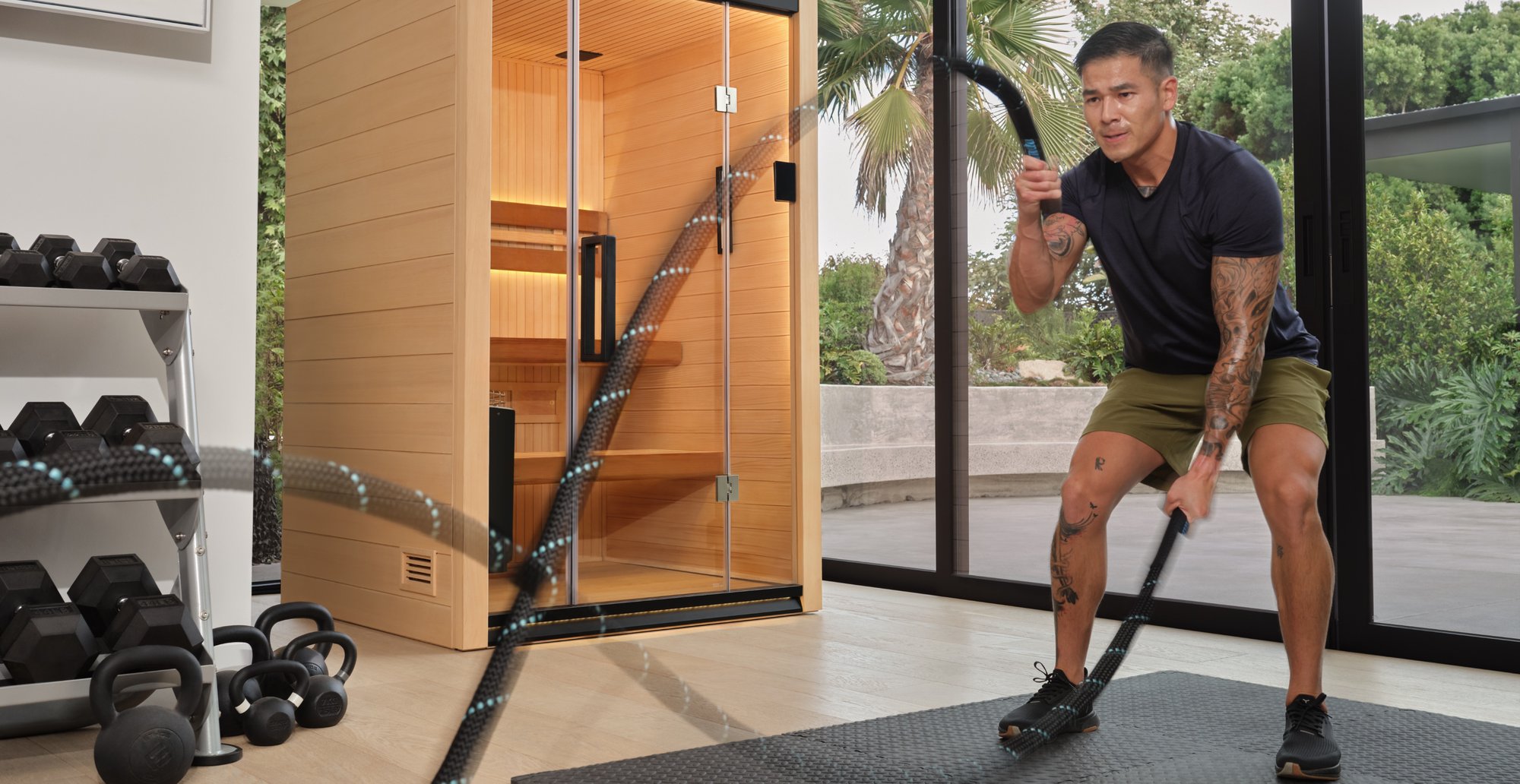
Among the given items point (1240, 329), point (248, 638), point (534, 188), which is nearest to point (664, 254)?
point (534, 188)

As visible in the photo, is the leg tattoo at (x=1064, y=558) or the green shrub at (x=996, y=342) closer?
the leg tattoo at (x=1064, y=558)

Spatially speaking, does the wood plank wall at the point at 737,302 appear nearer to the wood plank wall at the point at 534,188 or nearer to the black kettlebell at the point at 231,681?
the wood plank wall at the point at 534,188

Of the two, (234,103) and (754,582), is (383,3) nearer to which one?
(234,103)

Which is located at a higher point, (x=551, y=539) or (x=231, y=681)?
(x=551, y=539)

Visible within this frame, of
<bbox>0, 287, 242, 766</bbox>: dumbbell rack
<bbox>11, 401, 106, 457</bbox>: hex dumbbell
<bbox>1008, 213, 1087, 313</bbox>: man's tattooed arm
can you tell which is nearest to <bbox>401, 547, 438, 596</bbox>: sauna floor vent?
<bbox>0, 287, 242, 766</bbox>: dumbbell rack

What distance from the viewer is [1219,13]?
11.5ft

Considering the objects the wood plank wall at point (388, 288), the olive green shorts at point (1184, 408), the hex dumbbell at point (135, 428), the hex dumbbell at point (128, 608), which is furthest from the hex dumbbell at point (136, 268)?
the olive green shorts at point (1184, 408)

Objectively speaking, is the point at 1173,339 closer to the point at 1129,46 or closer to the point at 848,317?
the point at 1129,46

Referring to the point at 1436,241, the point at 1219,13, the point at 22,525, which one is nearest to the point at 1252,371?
the point at 1436,241

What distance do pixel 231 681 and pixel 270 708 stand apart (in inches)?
5.2

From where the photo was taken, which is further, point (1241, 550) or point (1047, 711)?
point (1241, 550)

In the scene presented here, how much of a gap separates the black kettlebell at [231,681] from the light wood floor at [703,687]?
0.30 ft

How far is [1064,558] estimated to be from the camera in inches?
90.1

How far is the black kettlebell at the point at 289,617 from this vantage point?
239 cm
